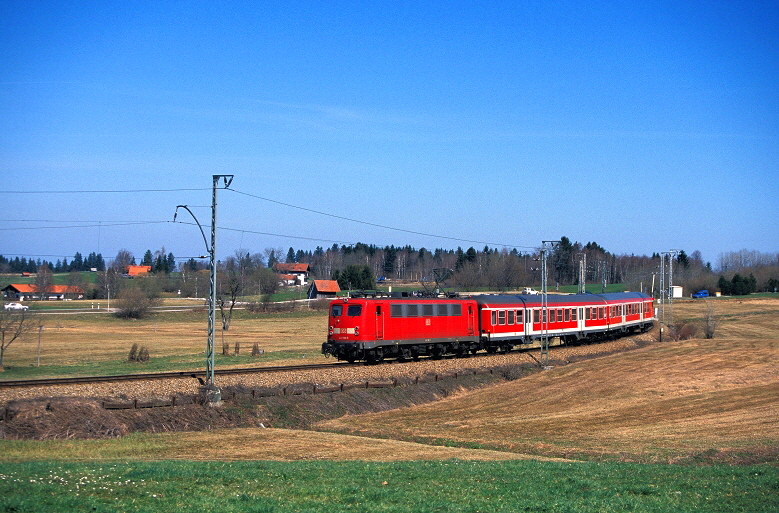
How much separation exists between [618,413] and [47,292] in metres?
129

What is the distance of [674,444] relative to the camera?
891 inches

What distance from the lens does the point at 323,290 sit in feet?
412

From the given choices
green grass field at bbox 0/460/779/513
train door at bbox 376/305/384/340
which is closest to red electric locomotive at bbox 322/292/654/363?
train door at bbox 376/305/384/340

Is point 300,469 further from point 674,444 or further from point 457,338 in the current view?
point 457,338

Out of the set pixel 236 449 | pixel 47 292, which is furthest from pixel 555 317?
pixel 47 292

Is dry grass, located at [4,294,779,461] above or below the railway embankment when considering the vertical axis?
below

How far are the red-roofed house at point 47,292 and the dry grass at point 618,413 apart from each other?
117163mm

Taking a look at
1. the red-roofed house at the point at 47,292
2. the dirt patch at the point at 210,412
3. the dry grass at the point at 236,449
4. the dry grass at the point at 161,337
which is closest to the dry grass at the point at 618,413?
the dirt patch at the point at 210,412

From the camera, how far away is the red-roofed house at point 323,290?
12569 centimetres

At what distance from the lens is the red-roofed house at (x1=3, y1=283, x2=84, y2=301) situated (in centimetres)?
13175

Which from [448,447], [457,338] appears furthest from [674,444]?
[457,338]

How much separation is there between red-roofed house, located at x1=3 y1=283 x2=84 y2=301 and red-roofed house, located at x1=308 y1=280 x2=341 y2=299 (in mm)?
47745

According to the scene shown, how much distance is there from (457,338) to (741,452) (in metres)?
23.4

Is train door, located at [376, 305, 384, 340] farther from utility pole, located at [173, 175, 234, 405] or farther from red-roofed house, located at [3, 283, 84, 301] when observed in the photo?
red-roofed house, located at [3, 283, 84, 301]
